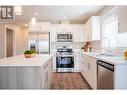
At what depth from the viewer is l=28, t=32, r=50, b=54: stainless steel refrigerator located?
8.28 meters

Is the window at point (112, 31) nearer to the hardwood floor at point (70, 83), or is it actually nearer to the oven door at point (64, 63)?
the hardwood floor at point (70, 83)

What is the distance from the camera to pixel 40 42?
831 centimetres

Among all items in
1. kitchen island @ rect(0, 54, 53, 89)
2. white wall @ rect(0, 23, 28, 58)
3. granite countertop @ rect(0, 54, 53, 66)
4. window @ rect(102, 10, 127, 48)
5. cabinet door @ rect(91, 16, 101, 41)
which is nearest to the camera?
kitchen island @ rect(0, 54, 53, 89)

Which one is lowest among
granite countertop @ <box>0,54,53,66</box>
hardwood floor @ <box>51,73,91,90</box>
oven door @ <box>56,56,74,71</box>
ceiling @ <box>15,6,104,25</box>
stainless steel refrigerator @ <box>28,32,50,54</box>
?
hardwood floor @ <box>51,73,91,90</box>

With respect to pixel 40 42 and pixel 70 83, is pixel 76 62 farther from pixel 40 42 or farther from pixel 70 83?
pixel 70 83

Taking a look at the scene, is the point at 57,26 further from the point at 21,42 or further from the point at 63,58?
the point at 21,42

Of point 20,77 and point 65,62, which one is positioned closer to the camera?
point 20,77

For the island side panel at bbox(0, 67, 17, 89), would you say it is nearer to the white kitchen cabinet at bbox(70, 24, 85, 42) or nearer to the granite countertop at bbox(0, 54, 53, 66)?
the granite countertop at bbox(0, 54, 53, 66)

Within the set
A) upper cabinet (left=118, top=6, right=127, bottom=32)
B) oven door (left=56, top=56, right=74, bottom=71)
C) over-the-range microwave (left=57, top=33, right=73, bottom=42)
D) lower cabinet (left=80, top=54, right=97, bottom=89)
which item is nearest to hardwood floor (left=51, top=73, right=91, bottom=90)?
lower cabinet (left=80, top=54, right=97, bottom=89)

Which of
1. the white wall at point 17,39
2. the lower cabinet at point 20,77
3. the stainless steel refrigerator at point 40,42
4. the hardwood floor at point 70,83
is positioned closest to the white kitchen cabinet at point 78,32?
the stainless steel refrigerator at point 40,42

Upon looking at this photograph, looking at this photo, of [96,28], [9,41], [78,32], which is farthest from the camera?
[9,41]

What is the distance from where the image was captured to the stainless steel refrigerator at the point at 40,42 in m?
8.28

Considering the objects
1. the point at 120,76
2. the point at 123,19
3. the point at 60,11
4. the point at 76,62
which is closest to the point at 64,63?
the point at 76,62
